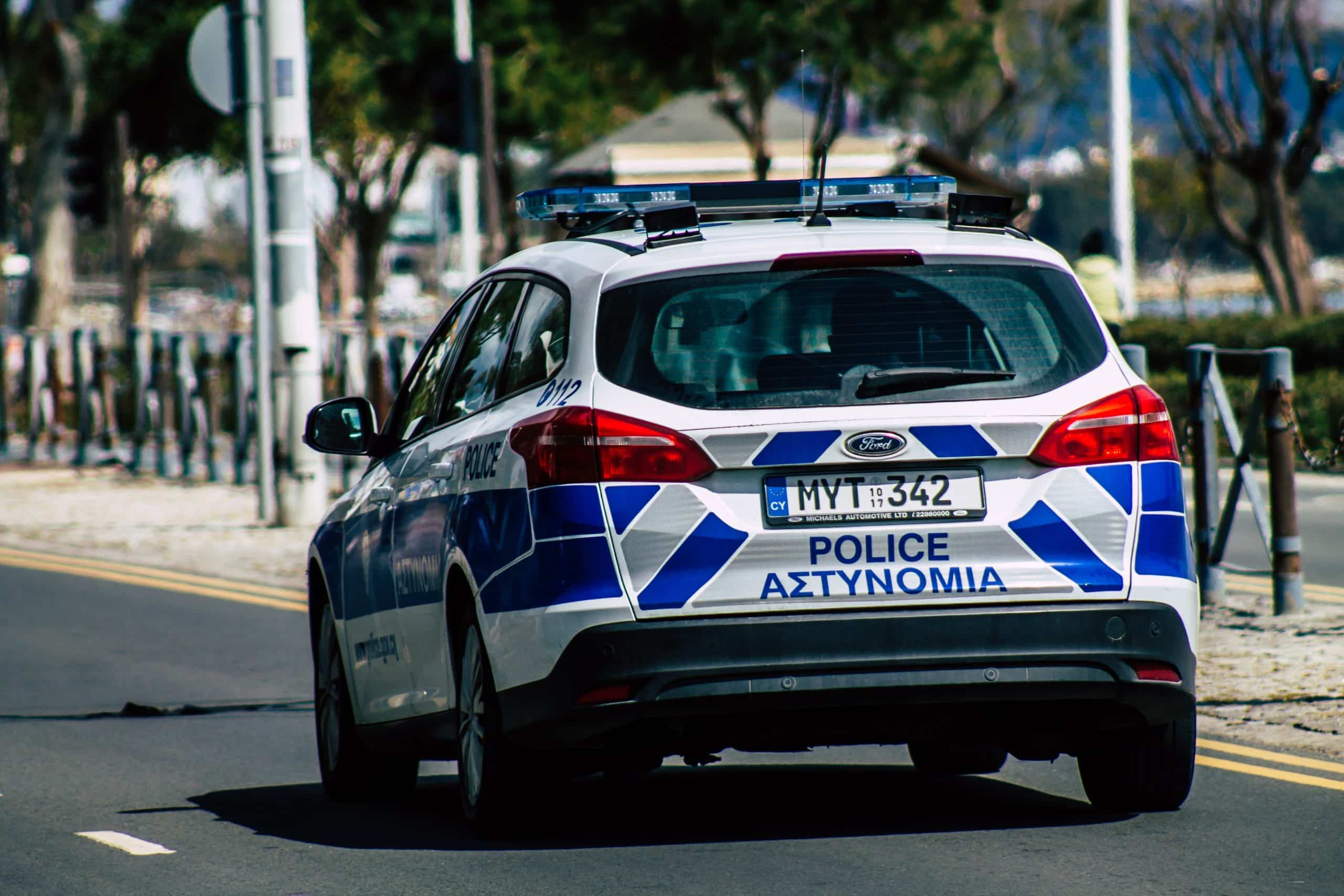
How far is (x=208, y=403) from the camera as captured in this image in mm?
21656

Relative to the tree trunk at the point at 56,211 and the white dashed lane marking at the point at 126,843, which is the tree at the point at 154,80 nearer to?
the tree trunk at the point at 56,211

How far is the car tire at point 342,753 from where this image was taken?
745 centimetres

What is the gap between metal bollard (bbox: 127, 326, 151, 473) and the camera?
22.2m

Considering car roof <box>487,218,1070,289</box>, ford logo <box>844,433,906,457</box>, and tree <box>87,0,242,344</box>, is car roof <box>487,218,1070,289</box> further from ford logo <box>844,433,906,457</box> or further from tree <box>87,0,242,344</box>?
tree <box>87,0,242,344</box>

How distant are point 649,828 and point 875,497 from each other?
4.74ft

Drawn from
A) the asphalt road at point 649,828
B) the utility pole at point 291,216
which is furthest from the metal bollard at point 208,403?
the asphalt road at point 649,828

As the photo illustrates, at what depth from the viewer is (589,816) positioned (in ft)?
22.5

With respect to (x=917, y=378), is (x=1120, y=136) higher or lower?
higher

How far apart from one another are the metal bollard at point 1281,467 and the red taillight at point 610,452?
522 centimetres

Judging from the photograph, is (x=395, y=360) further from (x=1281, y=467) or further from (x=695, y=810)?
(x=695, y=810)

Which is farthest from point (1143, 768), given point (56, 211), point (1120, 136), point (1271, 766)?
point (56, 211)

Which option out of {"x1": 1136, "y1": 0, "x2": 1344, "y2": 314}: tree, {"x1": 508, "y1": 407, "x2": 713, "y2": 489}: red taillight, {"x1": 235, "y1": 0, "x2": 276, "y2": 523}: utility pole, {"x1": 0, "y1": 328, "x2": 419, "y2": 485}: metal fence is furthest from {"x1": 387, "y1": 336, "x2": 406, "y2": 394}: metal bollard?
{"x1": 508, "y1": 407, "x2": 713, "y2": 489}: red taillight

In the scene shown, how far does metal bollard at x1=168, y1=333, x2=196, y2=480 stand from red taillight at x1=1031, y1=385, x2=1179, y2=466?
650 inches

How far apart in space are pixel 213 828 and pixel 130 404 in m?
17.4
